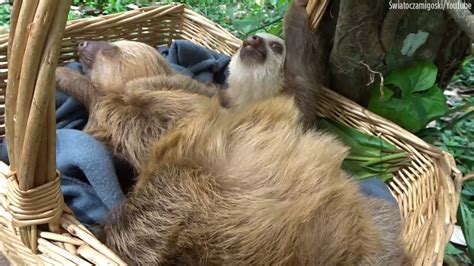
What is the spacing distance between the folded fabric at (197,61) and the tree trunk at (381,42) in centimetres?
33

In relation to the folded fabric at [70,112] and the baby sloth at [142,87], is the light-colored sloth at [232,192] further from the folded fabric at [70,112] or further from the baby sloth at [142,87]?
the folded fabric at [70,112]

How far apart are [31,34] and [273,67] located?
85cm

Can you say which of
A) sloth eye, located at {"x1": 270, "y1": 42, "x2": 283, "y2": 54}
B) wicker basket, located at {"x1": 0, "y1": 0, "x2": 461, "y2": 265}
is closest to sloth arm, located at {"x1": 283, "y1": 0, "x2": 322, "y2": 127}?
sloth eye, located at {"x1": 270, "y1": 42, "x2": 283, "y2": 54}

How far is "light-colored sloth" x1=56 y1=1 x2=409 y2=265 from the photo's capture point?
100 cm

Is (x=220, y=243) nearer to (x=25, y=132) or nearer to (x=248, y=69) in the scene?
(x=25, y=132)

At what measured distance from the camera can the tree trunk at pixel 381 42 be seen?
58.7 inches

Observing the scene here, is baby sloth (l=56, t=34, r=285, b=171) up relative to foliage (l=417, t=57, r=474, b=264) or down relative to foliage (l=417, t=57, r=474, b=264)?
up

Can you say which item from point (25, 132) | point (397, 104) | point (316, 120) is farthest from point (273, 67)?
point (25, 132)

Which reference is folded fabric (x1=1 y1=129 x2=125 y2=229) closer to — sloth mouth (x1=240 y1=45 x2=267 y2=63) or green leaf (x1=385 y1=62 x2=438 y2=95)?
sloth mouth (x1=240 y1=45 x2=267 y2=63)

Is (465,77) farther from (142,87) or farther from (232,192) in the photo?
(232,192)

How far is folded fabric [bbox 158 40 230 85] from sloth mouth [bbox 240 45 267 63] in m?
0.16

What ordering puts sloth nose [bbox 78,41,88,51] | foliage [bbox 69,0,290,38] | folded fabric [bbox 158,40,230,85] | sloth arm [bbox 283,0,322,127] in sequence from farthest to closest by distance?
foliage [bbox 69,0,290,38], folded fabric [bbox 158,40,230,85], sloth nose [bbox 78,41,88,51], sloth arm [bbox 283,0,322,127]

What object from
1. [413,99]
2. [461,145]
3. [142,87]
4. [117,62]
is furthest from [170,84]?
[461,145]

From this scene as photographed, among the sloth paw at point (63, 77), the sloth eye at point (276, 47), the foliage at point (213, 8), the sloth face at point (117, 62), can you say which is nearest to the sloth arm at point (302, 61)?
the sloth eye at point (276, 47)
